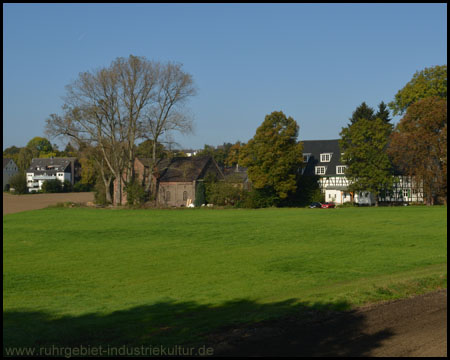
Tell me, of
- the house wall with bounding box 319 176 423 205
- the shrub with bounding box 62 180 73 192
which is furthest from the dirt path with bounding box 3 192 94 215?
the house wall with bounding box 319 176 423 205

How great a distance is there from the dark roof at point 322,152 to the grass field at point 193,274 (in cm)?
3814

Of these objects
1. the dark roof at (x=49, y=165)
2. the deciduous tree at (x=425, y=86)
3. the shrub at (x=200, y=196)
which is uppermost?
the deciduous tree at (x=425, y=86)

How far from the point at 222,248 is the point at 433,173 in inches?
1569

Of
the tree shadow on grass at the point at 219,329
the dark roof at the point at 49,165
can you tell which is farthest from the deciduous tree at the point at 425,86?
the dark roof at the point at 49,165

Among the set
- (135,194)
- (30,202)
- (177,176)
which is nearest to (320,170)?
(177,176)

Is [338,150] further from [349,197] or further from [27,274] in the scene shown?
[27,274]

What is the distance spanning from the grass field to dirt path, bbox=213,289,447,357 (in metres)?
1.08

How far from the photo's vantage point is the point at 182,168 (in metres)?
85.4

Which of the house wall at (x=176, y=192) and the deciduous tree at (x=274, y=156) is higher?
the deciduous tree at (x=274, y=156)

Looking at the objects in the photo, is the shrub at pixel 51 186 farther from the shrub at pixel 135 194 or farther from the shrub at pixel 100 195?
the shrub at pixel 135 194

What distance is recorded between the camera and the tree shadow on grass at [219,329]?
1058 centimetres

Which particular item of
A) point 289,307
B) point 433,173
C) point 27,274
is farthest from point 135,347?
point 433,173

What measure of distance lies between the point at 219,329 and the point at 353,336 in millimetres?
2982

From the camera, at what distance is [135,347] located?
10.8 meters
